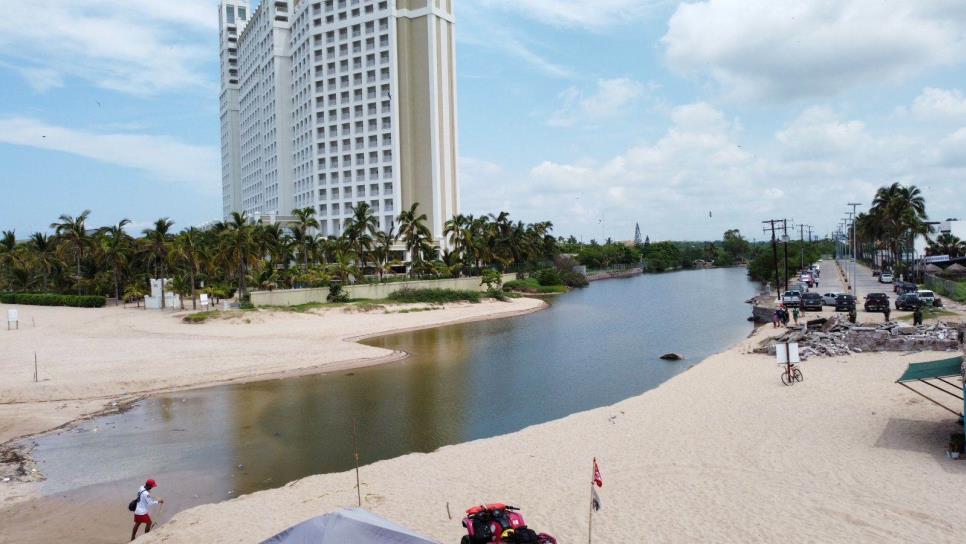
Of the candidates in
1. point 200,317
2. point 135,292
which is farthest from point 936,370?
point 135,292

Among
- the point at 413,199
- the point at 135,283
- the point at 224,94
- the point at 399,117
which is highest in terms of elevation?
the point at 224,94

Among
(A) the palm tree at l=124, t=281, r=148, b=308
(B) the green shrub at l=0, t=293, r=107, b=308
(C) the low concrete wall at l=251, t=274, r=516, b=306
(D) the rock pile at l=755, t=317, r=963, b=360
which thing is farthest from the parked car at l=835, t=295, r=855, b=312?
(B) the green shrub at l=0, t=293, r=107, b=308

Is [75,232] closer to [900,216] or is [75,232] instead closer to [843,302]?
[843,302]

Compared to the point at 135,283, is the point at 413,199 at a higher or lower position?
higher

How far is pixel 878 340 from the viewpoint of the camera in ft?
109

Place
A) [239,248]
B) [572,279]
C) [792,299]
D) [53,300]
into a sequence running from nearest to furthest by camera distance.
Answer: [792,299]
[239,248]
[53,300]
[572,279]

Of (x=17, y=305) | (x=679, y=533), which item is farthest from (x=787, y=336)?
(x=17, y=305)

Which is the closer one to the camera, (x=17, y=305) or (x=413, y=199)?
(x=17, y=305)

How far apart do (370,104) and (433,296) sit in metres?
47.8

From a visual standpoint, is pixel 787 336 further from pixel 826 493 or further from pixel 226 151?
pixel 226 151

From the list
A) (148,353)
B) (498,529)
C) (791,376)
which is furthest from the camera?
(148,353)

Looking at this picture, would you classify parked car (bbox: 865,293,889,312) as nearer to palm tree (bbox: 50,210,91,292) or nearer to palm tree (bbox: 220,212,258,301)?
palm tree (bbox: 220,212,258,301)

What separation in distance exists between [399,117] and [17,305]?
62128 millimetres

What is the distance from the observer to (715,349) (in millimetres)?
44375
